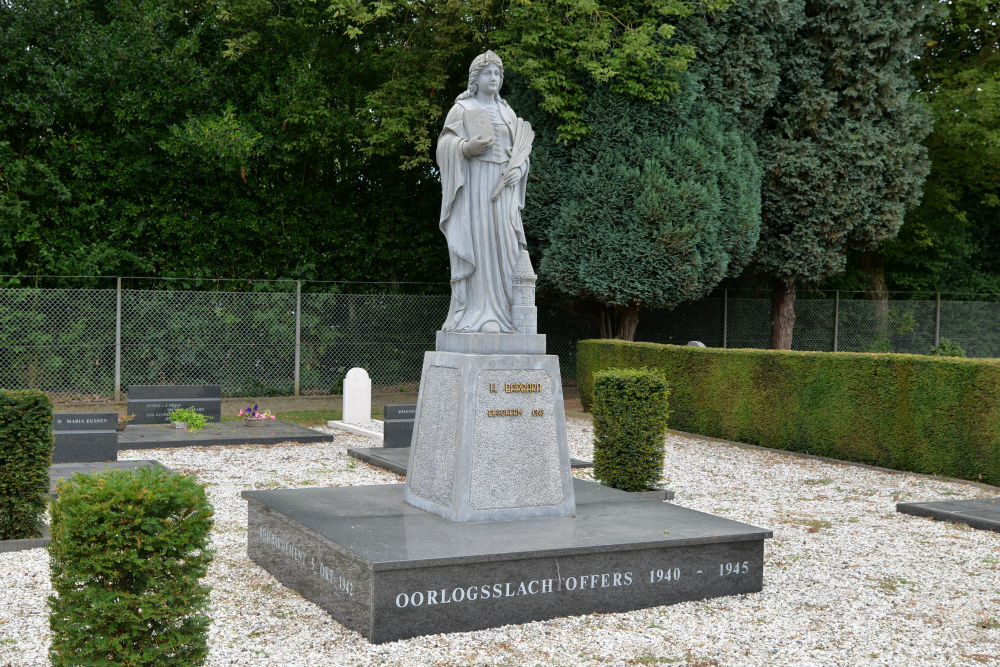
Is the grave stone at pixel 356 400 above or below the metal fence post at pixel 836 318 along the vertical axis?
below

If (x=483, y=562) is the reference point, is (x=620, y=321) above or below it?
above

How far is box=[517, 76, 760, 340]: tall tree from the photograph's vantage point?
16.7 meters

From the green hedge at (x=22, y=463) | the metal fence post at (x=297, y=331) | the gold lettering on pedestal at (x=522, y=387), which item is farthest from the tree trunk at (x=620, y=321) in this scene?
the green hedge at (x=22, y=463)

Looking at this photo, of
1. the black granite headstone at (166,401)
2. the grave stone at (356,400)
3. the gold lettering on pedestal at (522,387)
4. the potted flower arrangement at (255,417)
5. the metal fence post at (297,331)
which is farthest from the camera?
the metal fence post at (297,331)

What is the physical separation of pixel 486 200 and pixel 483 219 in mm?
145

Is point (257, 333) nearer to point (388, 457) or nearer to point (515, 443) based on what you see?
point (388, 457)

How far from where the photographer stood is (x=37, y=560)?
21.4 feet

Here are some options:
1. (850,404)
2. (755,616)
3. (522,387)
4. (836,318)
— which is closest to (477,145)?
(522,387)

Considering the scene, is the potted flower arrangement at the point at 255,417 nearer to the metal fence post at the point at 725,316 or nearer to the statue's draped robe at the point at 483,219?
the statue's draped robe at the point at 483,219

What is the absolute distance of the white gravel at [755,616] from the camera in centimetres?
491

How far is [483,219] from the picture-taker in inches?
275

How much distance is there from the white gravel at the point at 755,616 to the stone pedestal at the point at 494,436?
1.15m

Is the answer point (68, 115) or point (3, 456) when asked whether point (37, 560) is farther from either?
point (68, 115)

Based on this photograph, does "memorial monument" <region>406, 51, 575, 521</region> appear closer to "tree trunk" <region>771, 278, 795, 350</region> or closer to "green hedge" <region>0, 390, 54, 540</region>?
"green hedge" <region>0, 390, 54, 540</region>
